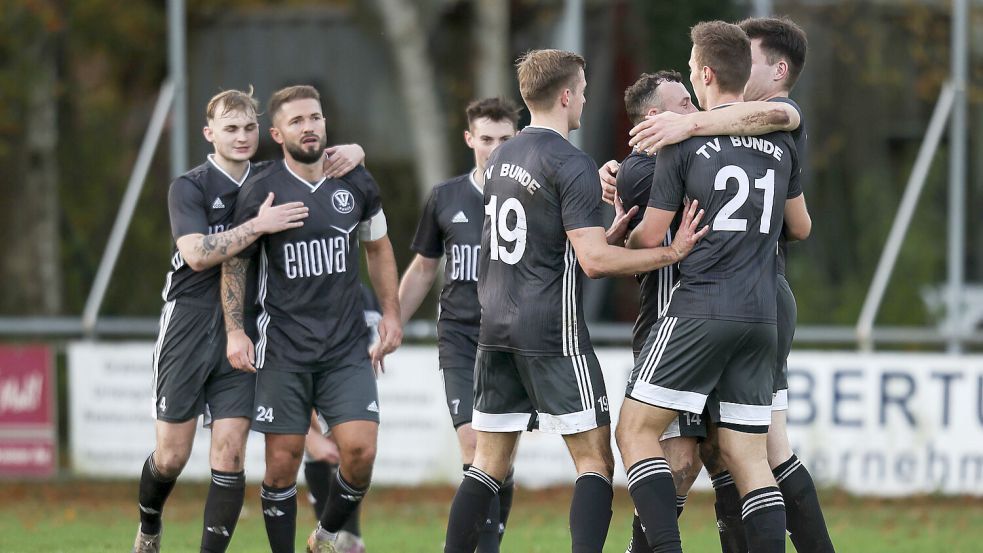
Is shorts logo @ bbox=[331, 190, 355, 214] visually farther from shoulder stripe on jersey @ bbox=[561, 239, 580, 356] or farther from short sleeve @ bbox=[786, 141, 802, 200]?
short sleeve @ bbox=[786, 141, 802, 200]

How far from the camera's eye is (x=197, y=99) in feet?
59.6

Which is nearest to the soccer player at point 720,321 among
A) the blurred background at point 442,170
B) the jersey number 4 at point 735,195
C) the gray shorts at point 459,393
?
the jersey number 4 at point 735,195

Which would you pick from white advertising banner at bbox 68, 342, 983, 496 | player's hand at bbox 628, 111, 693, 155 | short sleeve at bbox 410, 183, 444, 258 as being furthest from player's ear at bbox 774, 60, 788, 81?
white advertising banner at bbox 68, 342, 983, 496

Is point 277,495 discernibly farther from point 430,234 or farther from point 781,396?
point 781,396

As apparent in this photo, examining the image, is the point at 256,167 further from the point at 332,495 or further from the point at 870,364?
the point at 870,364

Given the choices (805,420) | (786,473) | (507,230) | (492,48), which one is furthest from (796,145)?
(492,48)

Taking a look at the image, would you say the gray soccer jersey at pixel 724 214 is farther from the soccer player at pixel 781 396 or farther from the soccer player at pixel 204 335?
the soccer player at pixel 204 335

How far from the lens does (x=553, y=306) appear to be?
588 centimetres

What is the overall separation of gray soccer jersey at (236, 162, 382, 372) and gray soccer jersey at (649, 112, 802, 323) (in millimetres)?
1890

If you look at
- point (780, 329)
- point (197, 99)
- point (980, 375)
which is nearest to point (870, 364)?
point (980, 375)

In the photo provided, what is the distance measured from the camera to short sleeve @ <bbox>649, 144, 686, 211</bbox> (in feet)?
18.7

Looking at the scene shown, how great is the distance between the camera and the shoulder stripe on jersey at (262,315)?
686 cm

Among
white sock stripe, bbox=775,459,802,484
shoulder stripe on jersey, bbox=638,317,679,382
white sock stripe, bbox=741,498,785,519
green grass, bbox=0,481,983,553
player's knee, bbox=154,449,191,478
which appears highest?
shoulder stripe on jersey, bbox=638,317,679,382

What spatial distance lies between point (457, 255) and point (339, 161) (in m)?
0.92
